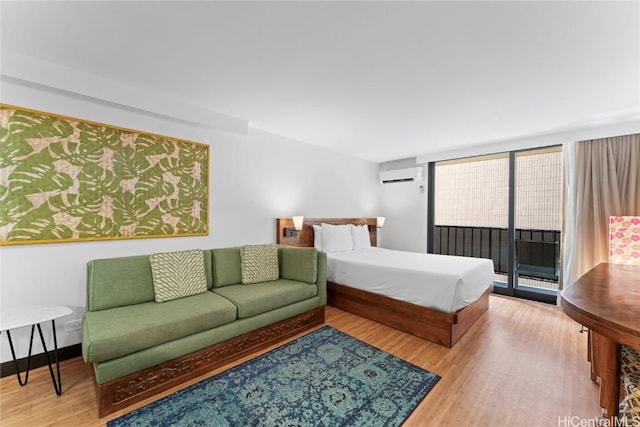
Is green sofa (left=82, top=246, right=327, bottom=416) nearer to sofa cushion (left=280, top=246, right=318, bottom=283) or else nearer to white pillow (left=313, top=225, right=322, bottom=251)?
sofa cushion (left=280, top=246, right=318, bottom=283)

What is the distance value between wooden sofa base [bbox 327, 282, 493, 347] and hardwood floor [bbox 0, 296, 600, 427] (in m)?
0.09

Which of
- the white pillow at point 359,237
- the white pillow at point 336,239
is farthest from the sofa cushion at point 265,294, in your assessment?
the white pillow at point 359,237

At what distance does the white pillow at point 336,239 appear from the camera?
13.1 ft

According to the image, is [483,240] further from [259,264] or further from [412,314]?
[259,264]

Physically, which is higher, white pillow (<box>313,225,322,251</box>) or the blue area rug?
white pillow (<box>313,225,322,251</box>)

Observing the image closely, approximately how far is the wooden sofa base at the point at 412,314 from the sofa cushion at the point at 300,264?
706 mm

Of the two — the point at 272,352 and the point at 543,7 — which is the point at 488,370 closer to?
the point at 272,352

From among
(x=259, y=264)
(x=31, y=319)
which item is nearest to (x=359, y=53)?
(x=259, y=264)

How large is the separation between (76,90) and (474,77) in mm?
3327

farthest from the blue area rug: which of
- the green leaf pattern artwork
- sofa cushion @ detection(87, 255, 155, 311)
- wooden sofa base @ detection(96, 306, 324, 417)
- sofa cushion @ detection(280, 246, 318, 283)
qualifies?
the green leaf pattern artwork

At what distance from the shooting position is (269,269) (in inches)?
119

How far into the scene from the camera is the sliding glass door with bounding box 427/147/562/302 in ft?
12.9

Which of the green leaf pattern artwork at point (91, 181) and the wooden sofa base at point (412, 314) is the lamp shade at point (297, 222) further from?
the green leaf pattern artwork at point (91, 181)

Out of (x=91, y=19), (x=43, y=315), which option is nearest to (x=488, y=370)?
(x=43, y=315)
